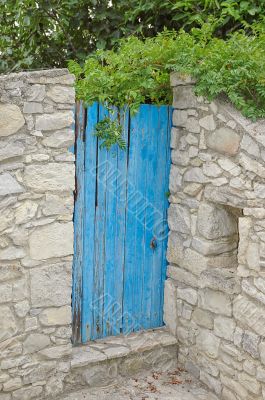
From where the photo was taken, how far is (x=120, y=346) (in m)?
4.13

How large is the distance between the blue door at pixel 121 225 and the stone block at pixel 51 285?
10.6 inches

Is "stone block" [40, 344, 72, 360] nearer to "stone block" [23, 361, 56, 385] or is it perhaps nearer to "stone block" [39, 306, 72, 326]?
"stone block" [23, 361, 56, 385]

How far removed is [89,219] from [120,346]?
1096mm

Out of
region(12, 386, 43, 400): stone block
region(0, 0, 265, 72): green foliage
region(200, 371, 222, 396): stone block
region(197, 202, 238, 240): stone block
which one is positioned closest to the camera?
region(12, 386, 43, 400): stone block

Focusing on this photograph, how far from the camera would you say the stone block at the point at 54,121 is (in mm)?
3424

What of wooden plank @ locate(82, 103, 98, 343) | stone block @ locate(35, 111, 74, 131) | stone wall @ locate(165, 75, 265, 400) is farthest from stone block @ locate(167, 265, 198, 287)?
stone block @ locate(35, 111, 74, 131)

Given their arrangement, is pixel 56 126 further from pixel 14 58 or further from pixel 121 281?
pixel 14 58

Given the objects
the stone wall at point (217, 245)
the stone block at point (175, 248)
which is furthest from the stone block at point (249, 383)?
the stone block at point (175, 248)

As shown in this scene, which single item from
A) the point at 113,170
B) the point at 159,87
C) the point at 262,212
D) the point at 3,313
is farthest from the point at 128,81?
the point at 3,313

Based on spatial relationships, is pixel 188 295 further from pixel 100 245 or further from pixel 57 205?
pixel 57 205

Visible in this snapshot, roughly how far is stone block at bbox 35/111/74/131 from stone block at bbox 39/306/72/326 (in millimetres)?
1333

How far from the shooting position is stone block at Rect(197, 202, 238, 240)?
12.8 ft

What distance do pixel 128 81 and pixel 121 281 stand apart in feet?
5.45

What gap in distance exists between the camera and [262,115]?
3564 mm
